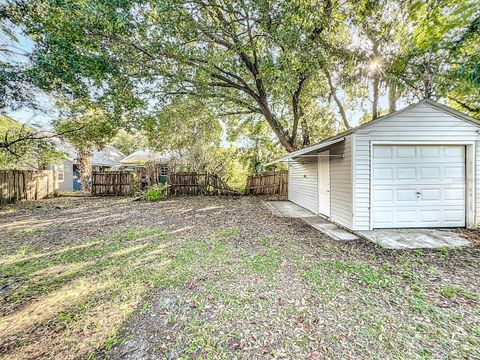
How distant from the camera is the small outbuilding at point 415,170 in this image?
6059mm

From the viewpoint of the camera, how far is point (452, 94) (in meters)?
10.2

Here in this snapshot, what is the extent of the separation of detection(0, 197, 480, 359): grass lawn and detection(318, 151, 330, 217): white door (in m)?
2.69

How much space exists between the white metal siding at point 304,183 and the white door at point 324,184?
375 mm

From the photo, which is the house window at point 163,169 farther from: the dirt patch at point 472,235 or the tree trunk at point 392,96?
the dirt patch at point 472,235

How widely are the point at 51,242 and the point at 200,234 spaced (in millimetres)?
3471

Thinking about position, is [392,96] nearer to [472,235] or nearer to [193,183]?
[472,235]

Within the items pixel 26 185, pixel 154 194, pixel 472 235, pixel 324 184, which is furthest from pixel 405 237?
pixel 26 185

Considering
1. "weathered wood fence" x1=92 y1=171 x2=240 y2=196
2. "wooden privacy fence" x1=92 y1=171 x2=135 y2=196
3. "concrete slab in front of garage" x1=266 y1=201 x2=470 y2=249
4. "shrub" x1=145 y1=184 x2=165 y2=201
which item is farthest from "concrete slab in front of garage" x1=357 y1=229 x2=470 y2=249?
"wooden privacy fence" x1=92 y1=171 x2=135 y2=196

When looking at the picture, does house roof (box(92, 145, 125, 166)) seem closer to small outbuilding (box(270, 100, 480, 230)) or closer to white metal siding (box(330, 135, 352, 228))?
white metal siding (box(330, 135, 352, 228))

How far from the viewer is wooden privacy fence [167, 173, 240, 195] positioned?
1371 centimetres

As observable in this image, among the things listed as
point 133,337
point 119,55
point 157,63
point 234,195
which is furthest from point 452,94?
point 133,337

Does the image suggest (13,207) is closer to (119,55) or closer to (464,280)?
(119,55)

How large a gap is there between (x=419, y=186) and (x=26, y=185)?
16.8 metres

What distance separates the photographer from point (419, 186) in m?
6.14
